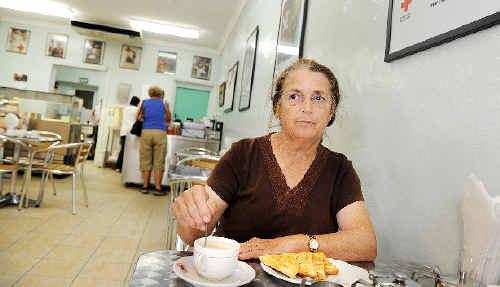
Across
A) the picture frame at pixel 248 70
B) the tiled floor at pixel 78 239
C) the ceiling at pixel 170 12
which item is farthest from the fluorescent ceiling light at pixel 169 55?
the tiled floor at pixel 78 239

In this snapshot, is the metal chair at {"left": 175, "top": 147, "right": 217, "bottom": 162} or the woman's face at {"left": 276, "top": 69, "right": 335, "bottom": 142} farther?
A: the metal chair at {"left": 175, "top": 147, "right": 217, "bottom": 162}

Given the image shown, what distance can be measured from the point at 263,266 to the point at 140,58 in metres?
9.43

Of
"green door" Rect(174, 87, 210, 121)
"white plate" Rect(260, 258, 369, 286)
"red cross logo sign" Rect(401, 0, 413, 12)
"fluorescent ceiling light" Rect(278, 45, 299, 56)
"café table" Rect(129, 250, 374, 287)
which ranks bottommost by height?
"café table" Rect(129, 250, 374, 287)

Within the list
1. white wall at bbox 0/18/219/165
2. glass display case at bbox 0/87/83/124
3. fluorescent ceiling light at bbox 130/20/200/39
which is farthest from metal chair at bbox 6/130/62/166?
white wall at bbox 0/18/219/165

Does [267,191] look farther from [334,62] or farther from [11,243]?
[11,243]

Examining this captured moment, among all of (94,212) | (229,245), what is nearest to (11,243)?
(94,212)

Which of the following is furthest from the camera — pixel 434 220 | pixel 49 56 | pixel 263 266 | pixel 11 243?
pixel 49 56

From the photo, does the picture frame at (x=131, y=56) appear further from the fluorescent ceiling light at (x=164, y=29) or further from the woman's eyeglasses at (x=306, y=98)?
the woman's eyeglasses at (x=306, y=98)

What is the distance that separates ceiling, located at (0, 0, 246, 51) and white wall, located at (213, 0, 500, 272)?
490 centimetres

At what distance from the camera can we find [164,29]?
27.3ft

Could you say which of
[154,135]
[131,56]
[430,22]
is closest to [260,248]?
[430,22]

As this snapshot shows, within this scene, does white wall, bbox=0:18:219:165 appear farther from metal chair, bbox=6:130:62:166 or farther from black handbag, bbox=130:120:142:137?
metal chair, bbox=6:130:62:166

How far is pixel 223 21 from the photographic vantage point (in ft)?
24.7

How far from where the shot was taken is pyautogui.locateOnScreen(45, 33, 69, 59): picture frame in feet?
30.2
